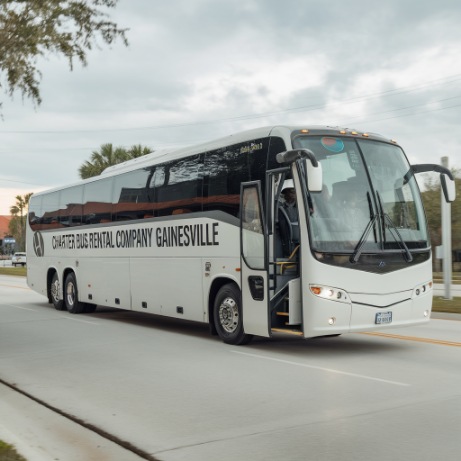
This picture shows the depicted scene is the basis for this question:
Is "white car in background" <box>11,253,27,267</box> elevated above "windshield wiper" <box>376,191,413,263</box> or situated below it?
below

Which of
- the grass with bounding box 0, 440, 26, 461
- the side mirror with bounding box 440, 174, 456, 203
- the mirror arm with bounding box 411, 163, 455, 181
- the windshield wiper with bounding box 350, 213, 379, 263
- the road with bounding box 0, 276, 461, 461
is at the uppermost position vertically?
the mirror arm with bounding box 411, 163, 455, 181

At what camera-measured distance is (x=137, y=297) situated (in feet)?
48.4

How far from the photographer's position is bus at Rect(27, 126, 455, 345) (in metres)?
9.67

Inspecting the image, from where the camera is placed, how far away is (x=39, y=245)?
2092cm

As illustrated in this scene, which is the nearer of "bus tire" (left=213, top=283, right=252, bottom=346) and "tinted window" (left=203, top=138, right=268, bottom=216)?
"tinted window" (left=203, top=138, right=268, bottom=216)

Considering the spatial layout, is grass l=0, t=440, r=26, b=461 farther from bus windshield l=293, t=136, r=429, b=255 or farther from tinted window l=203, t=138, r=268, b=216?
tinted window l=203, t=138, r=268, b=216

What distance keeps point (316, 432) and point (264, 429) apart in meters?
0.46

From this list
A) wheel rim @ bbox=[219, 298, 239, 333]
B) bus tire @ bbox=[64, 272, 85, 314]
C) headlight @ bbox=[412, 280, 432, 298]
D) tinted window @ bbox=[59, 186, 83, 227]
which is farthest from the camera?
bus tire @ bbox=[64, 272, 85, 314]

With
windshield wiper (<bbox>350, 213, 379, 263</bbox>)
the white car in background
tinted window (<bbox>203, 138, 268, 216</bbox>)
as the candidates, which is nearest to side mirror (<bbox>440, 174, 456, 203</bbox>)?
windshield wiper (<bbox>350, 213, 379, 263</bbox>)

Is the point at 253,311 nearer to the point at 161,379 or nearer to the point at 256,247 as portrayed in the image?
→ the point at 256,247

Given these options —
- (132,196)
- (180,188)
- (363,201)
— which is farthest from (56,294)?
(363,201)

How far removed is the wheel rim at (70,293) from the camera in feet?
60.5

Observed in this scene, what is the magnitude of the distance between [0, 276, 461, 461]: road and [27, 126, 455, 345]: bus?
643 millimetres

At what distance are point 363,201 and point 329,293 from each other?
4.95 ft
